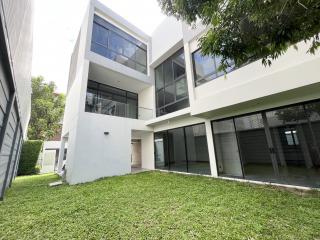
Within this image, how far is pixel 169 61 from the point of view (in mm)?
10320

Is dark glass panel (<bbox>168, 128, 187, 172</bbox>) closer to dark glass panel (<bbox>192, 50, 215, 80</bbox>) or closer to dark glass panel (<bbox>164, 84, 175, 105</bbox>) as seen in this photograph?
dark glass panel (<bbox>164, 84, 175, 105</bbox>)

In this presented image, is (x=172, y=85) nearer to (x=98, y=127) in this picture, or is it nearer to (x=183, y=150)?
(x=183, y=150)

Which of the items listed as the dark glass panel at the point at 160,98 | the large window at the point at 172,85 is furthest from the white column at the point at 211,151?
the dark glass panel at the point at 160,98

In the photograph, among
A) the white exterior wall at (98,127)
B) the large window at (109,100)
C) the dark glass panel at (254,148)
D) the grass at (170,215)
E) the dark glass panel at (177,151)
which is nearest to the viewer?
the grass at (170,215)

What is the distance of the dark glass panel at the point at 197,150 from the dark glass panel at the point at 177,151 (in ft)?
1.21

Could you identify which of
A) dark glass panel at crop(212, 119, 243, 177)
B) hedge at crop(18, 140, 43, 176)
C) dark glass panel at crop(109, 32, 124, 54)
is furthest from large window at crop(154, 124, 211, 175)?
hedge at crop(18, 140, 43, 176)

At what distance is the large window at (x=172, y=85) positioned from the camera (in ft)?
29.0

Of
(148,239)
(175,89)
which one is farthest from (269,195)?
(175,89)

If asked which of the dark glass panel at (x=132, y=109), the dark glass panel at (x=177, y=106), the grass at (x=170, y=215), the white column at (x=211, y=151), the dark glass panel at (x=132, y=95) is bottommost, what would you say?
the grass at (x=170, y=215)

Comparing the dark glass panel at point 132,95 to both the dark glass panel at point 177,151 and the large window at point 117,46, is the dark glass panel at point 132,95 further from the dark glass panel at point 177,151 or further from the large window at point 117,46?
the dark glass panel at point 177,151

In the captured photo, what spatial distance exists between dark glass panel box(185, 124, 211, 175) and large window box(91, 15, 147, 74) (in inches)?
243

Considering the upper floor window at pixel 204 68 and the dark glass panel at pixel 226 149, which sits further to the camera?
the upper floor window at pixel 204 68

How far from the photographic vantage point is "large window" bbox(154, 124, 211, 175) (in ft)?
24.3

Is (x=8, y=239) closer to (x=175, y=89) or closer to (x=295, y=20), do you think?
(x=295, y=20)
